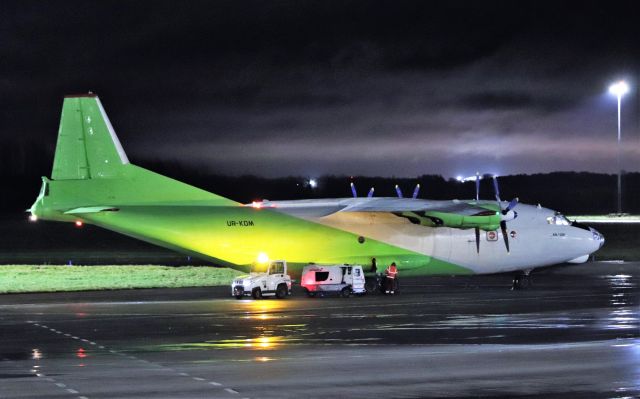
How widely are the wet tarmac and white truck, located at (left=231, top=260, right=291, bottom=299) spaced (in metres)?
1.25

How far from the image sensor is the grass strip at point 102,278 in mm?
53594

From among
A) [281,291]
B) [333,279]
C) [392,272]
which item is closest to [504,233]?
[392,272]

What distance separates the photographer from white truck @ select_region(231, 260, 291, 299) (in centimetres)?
4638

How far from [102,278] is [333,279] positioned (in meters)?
17.6

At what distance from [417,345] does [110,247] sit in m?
79.7

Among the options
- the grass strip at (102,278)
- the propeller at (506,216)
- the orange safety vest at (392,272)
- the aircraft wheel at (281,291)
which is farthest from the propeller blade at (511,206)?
the grass strip at (102,278)

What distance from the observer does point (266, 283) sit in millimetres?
47031

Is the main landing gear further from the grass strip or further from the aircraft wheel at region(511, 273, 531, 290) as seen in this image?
the grass strip

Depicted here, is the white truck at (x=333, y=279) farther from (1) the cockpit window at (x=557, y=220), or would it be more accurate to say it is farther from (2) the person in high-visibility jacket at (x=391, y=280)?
(1) the cockpit window at (x=557, y=220)

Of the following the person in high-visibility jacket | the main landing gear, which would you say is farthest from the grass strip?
the main landing gear

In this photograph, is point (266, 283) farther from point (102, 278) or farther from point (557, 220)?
point (557, 220)

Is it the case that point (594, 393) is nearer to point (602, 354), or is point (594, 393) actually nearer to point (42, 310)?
point (602, 354)

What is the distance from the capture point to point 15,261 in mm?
75312

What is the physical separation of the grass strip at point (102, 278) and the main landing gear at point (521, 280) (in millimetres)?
17347
